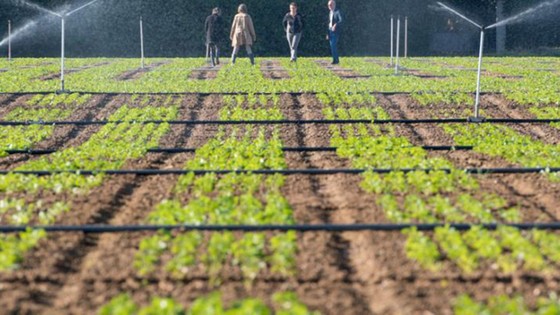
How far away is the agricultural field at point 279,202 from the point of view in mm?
6078

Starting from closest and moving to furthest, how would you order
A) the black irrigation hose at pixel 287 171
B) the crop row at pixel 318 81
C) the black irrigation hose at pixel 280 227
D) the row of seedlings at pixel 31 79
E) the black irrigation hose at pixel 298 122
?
1. the black irrigation hose at pixel 280 227
2. the black irrigation hose at pixel 287 171
3. the black irrigation hose at pixel 298 122
4. the crop row at pixel 318 81
5. the row of seedlings at pixel 31 79

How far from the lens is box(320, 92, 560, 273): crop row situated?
6664 mm

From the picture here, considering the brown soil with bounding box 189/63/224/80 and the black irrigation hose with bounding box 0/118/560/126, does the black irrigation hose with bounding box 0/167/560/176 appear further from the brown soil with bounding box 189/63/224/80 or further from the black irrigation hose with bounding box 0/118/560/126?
the brown soil with bounding box 189/63/224/80

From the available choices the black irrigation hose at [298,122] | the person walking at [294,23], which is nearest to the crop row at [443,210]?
the black irrigation hose at [298,122]

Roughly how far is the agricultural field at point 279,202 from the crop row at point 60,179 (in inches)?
1.2

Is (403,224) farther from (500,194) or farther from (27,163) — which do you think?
(27,163)

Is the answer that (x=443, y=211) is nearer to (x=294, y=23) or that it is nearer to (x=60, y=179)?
(x=60, y=179)

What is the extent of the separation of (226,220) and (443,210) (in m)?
2.05

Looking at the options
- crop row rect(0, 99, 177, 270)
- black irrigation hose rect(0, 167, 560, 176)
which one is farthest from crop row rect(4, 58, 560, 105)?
black irrigation hose rect(0, 167, 560, 176)

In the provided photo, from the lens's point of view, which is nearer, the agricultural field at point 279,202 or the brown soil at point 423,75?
the agricultural field at point 279,202

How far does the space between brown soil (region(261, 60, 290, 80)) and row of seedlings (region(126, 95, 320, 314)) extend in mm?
10197

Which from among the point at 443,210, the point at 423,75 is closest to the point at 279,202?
the point at 443,210

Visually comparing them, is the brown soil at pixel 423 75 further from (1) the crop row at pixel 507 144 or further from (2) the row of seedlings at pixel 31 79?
(2) the row of seedlings at pixel 31 79

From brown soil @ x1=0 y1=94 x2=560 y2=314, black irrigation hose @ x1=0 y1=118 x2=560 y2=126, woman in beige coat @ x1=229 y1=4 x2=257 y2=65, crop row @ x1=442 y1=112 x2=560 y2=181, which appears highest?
woman in beige coat @ x1=229 y1=4 x2=257 y2=65
